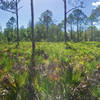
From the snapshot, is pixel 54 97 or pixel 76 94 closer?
pixel 54 97

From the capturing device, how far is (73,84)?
1586mm

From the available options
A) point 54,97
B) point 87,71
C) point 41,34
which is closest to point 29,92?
point 54,97

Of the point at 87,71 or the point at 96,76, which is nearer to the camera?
the point at 96,76

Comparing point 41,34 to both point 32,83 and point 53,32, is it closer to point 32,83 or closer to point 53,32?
point 53,32

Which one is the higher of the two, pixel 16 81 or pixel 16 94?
pixel 16 81

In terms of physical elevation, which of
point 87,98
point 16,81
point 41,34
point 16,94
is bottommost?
point 87,98

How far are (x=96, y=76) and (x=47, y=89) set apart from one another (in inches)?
43.0

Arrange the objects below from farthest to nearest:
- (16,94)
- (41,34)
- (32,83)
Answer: (41,34), (32,83), (16,94)

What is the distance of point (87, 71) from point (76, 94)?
69cm

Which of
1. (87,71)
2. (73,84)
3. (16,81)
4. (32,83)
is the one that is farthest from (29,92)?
(87,71)

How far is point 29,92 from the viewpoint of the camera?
1506mm

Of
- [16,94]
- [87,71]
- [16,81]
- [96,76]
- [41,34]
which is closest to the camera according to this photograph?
[16,94]

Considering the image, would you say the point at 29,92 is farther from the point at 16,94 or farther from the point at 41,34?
the point at 41,34

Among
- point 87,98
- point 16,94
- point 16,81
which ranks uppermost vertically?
point 16,81
